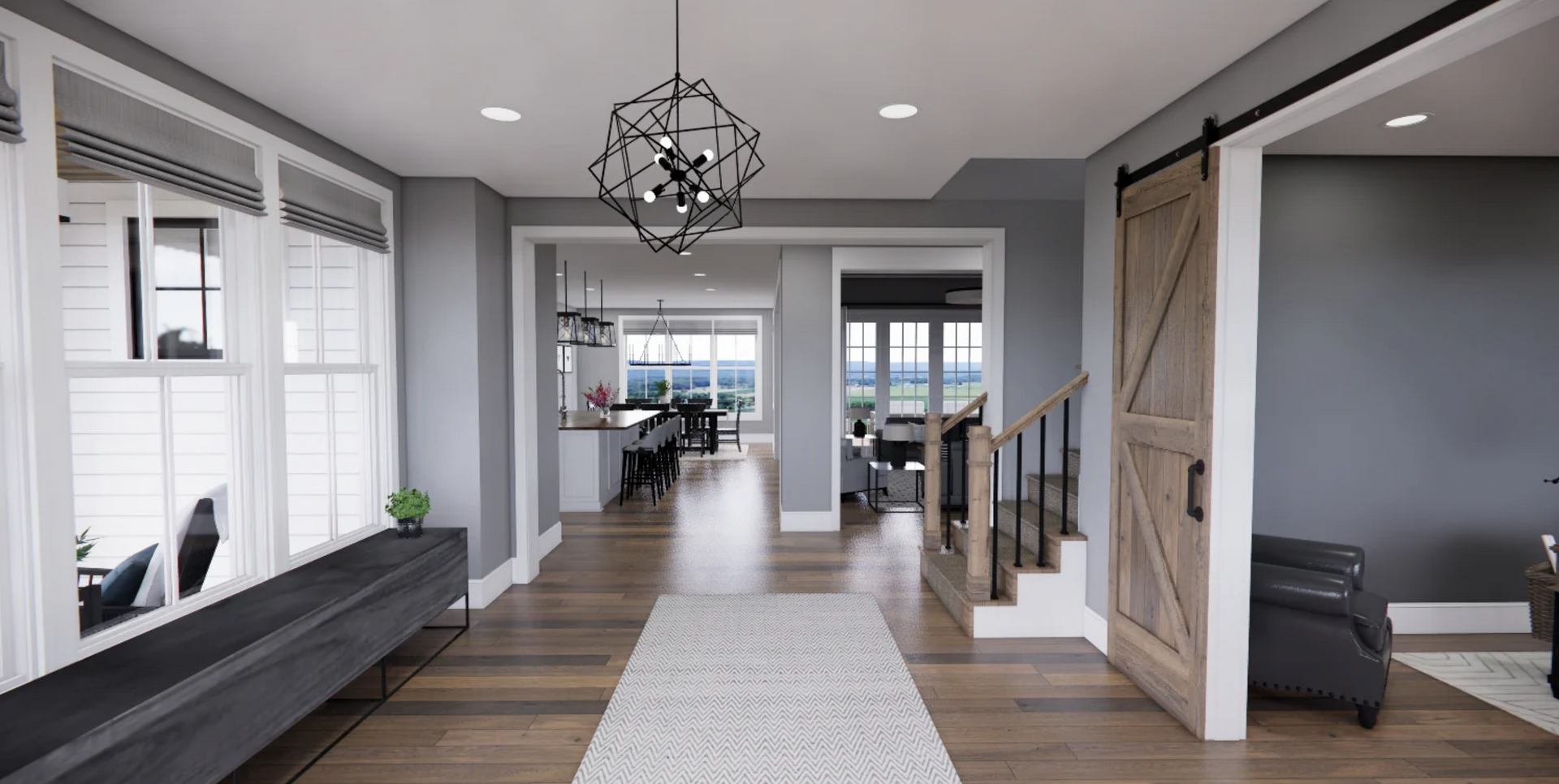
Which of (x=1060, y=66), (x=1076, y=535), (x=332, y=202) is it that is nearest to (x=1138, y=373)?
(x=1076, y=535)

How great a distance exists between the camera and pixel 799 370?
6211 mm

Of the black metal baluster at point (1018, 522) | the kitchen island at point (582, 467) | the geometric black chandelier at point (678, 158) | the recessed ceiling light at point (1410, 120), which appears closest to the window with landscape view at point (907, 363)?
the kitchen island at point (582, 467)

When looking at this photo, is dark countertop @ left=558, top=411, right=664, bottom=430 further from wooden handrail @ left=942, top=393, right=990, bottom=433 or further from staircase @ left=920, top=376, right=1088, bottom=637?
staircase @ left=920, top=376, right=1088, bottom=637

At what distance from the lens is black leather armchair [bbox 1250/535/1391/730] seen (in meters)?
2.72

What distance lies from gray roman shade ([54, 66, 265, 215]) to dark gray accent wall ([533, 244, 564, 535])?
252 centimetres

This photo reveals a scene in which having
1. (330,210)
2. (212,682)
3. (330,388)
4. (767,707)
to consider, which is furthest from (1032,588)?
(330,210)

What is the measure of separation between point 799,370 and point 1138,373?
3340mm

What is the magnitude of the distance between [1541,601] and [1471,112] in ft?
7.24

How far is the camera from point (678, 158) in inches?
71.4

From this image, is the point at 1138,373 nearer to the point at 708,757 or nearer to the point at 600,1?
the point at 708,757

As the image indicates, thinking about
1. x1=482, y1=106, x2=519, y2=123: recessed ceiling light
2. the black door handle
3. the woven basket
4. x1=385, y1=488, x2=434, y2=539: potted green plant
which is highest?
x1=482, y1=106, x2=519, y2=123: recessed ceiling light

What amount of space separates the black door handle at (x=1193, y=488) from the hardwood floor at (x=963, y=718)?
85 centimetres

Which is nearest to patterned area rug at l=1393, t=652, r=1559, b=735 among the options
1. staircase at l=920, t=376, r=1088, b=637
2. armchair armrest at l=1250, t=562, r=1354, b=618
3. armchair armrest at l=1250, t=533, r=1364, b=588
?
armchair armrest at l=1250, t=533, r=1364, b=588

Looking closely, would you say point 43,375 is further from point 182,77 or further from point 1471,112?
point 1471,112
